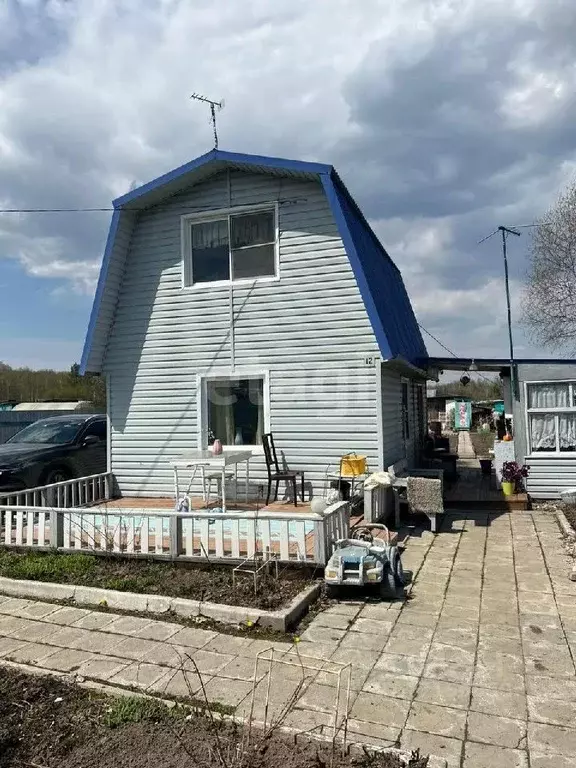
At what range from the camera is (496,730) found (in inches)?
128

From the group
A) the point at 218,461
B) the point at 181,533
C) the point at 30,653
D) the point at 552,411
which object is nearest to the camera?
the point at 30,653

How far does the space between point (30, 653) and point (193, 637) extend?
4.02 ft

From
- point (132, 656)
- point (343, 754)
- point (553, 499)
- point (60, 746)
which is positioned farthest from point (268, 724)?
point (553, 499)

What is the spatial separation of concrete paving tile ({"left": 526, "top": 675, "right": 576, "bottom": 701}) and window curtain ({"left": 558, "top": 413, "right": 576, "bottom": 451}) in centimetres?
741

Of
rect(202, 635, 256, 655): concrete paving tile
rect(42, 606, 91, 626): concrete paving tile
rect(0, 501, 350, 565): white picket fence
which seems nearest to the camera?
rect(202, 635, 256, 655): concrete paving tile

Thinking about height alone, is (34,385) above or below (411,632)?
above

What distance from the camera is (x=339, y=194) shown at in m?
9.09

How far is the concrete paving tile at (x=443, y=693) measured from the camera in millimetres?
3568

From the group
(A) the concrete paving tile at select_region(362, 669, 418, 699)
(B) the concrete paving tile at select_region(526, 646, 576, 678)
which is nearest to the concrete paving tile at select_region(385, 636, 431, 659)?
(A) the concrete paving tile at select_region(362, 669, 418, 699)

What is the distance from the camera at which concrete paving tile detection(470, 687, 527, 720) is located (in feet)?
11.3

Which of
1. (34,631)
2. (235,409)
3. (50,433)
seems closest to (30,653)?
(34,631)

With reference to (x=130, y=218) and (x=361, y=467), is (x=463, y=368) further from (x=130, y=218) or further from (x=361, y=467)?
(x=130, y=218)

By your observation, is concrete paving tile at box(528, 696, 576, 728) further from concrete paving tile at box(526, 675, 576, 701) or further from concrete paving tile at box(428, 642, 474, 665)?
concrete paving tile at box(428, 642, 474, 665)

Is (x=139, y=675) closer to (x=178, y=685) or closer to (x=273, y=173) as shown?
(x=178, y=685)
